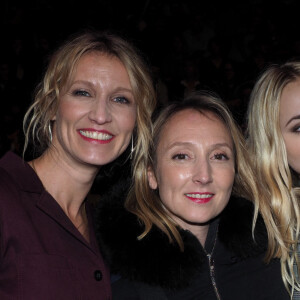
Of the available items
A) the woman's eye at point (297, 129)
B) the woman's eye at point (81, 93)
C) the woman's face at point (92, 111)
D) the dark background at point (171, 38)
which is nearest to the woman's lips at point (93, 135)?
the woman's face at point (92, 111)

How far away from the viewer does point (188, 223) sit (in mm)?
2135

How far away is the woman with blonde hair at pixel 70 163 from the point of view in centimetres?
164

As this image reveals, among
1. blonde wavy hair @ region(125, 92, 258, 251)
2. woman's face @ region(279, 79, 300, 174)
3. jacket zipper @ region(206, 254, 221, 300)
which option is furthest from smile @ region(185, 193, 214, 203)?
woman's face @ region(279, 79, 300, 174)

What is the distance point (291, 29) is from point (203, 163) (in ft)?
21.3

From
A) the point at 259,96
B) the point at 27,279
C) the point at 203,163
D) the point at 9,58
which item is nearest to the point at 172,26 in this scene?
the point at 9,58

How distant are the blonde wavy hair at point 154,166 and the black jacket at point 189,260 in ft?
0.24

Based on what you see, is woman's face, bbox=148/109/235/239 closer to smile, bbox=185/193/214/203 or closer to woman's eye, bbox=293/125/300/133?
smile, bbox=185/193/214/203

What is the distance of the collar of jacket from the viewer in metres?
1.85

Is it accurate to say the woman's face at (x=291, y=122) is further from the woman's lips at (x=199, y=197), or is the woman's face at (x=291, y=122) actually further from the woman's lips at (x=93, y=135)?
the woman's lips at (x=93, y=135)

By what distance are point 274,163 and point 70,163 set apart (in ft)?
3.39

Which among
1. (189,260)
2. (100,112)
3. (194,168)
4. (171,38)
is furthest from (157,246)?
(171,38)

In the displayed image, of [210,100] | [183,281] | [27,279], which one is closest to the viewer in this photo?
[27,279]

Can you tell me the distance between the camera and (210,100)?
2.30 meters

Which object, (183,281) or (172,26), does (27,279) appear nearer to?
(183,281)
